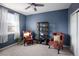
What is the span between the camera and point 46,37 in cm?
189

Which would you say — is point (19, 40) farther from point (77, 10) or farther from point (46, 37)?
point (77, 10)

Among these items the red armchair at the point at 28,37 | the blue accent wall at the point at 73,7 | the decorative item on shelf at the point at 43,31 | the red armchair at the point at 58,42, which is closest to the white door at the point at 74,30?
the blue accent wall at the point at 73,7

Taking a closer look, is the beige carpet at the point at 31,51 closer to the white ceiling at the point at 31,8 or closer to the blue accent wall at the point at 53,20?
the blue accent wall at the point at 53,20

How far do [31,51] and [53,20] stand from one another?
74 cm

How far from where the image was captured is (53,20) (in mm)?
1869

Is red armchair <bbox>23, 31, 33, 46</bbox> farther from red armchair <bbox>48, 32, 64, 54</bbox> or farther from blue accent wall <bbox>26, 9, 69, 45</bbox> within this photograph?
red armchair <bbox>48, 32, 64, 54</bbox>

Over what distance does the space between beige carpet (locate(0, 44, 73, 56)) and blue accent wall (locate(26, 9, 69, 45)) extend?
0.76 ft

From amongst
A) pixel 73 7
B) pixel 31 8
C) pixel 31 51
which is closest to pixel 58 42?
pixel 31 51

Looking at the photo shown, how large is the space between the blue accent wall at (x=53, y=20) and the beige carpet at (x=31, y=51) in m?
0.23

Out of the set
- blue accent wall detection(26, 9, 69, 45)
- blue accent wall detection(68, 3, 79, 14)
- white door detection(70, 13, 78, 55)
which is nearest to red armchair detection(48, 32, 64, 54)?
blue accent wall detection(26, 9, 69, 45)

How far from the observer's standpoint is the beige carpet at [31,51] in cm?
172

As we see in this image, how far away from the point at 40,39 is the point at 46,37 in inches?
5.4

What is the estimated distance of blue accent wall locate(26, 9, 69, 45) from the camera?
1794mm

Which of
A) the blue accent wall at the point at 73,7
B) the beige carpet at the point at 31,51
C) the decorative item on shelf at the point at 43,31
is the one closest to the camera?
the blue accent wall at the point at 73,7
